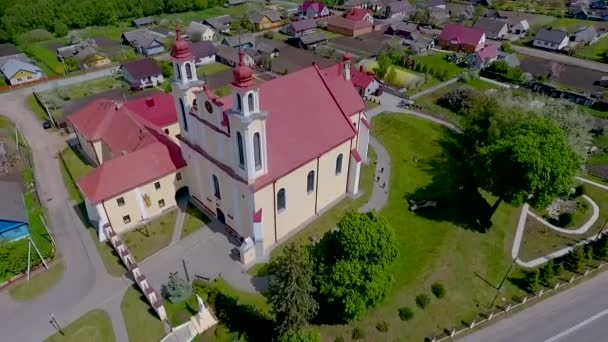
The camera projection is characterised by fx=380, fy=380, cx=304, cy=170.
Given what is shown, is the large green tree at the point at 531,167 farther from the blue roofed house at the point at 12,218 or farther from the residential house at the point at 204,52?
the residential house at the point at 204,52

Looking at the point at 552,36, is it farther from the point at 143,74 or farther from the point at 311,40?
the point at 143,74

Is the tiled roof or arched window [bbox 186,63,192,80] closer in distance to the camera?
arched window [bbox 186,63,192,80]

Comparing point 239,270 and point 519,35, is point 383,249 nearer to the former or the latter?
point 239,270

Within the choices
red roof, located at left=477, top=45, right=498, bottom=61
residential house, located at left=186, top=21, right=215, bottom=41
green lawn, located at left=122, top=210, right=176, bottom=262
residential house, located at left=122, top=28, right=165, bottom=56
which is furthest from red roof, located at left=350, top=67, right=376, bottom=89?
residential house, located at left=122, top=28, right=165, bottom=56

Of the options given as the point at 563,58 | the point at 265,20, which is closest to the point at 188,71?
the point at 265,20

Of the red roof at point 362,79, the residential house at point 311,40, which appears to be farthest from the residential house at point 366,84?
the residential house at point 311,40

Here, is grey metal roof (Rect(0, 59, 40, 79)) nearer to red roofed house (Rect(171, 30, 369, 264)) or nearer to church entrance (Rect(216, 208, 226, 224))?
red roofed house (Rect(171, 30, 369, 264))
